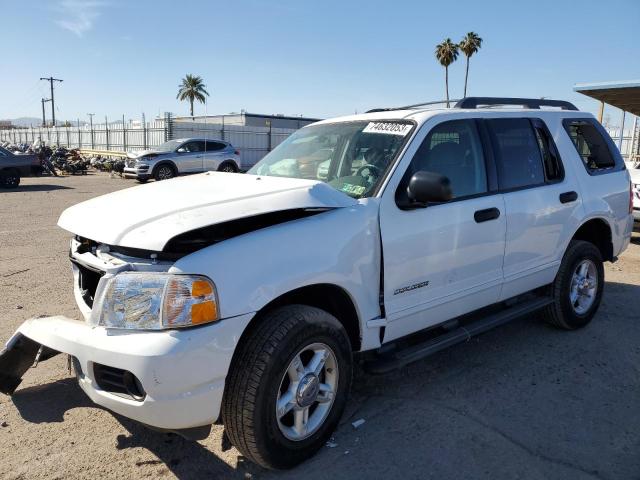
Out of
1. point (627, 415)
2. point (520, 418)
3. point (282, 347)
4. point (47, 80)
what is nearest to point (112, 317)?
point (282, 347)

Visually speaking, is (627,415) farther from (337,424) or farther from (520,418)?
(337,424)

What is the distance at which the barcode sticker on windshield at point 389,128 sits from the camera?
11.7 ft

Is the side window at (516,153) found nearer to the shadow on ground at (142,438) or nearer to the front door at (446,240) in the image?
the front door at (446,240)

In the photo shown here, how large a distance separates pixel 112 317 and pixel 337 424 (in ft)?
4.67

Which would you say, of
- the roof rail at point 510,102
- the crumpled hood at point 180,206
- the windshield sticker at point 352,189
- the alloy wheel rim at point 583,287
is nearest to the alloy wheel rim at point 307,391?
the crumpled hood at point 180,206

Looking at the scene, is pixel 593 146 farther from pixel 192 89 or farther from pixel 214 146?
pixel 192 89

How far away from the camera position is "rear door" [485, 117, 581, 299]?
4.05 metres

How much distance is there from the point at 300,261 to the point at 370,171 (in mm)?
985

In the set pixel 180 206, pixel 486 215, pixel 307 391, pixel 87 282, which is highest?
pixel 180 206

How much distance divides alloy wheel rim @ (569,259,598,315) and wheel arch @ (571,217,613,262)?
11.4 inches

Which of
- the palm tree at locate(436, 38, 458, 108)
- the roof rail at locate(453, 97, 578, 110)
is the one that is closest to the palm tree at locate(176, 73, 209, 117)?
the palm tree at locate(436, 38, 458, 108)

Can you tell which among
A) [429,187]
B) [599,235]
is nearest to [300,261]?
[429,187]

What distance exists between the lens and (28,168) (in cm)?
1827

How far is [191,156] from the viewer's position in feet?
68.6
